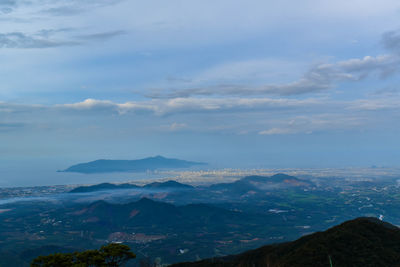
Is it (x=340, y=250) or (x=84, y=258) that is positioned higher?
(x=84, y=258)

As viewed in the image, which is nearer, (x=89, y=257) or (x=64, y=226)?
(x=89, y=257)

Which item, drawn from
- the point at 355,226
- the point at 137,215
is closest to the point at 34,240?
the point at 137,215

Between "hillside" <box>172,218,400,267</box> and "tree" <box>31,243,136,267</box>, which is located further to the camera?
"hillside" <box>172,218,400,267</box>

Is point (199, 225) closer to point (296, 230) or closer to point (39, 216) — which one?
point (296, 230)

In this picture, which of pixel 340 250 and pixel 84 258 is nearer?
pixel 84 258

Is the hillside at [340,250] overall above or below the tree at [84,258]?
below

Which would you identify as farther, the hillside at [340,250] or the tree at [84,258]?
the hillside at [340,250]

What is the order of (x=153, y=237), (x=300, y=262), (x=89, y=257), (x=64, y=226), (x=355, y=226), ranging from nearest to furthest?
(x=89, y=257) → (x=300, y=262) → (x=355, y=226) → (x=153, y=237) → (x=64, y=226)

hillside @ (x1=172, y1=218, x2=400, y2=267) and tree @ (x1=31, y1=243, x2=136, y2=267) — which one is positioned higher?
tree @ (x1=31, y1=243, x2=136, y2=267)
